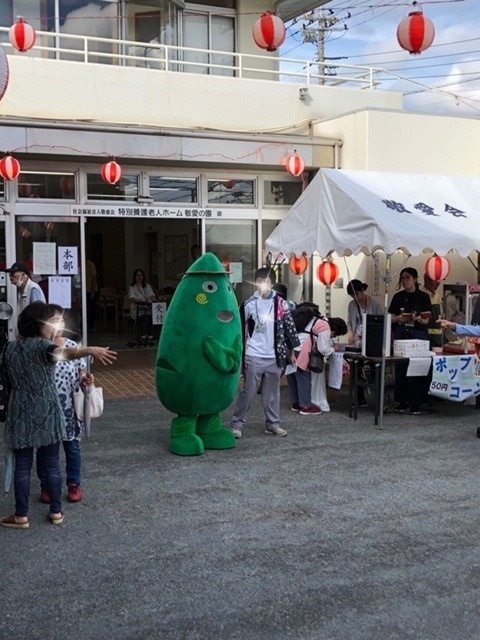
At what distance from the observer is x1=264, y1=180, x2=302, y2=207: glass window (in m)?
12.8

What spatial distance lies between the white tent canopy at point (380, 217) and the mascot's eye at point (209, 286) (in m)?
2.07

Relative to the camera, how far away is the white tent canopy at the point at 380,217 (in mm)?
8023

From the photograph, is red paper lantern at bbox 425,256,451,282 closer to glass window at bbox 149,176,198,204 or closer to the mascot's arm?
glass window at bbox 149,176,198,204

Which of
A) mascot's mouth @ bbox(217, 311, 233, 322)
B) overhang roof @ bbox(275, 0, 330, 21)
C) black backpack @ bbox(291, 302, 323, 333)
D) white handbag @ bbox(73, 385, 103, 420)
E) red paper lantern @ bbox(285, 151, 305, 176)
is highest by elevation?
overhang roof @ bbox(275, 0, 330, 21)

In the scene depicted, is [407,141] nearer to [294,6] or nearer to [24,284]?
[294,6]

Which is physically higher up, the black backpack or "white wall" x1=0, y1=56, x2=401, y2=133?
"white wall" x1=0, y1=56, x2=401, y2=133

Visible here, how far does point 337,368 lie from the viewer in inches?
350

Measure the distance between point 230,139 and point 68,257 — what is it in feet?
10.6

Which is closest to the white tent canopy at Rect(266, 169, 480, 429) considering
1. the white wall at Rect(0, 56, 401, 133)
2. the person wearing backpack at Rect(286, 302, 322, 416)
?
the person wearing backpack at Rect(286, 302, 322, 416)

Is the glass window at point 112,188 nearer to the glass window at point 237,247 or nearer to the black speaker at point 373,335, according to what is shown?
the glass window at point 237,247

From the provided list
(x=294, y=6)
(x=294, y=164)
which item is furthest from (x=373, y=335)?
(x=294, y=6)

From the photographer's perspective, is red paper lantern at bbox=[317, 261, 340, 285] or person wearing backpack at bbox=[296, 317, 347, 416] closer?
person wearing backpack at bbox=[296, 317, 347, 416]

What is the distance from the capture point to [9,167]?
996 cm

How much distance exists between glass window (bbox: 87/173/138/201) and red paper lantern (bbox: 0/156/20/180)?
1553 mm
